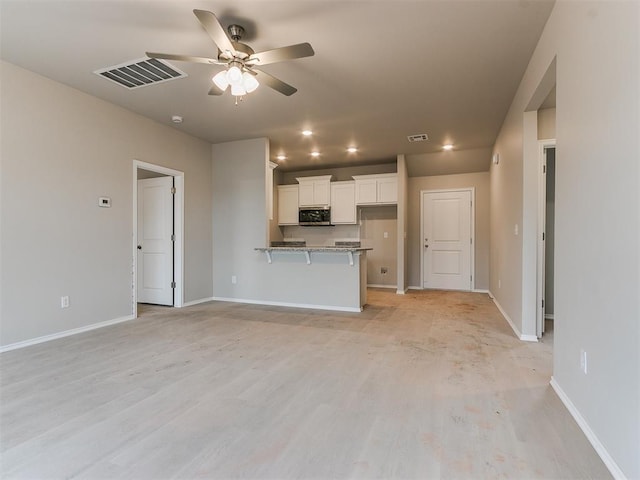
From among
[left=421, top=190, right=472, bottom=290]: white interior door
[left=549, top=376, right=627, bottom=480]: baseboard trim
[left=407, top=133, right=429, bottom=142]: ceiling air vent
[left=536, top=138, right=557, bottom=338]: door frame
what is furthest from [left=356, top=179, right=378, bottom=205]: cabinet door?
[left=549, top=376, right=627, bottom=480]: baseboard trim

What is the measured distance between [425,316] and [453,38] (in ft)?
10.6

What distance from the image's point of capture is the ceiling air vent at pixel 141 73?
3.01 meters

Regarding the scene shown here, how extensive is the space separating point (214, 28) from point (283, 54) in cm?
48

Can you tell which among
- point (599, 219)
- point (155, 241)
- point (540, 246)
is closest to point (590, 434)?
point (599, 219)

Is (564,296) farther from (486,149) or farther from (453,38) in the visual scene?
(486,149)

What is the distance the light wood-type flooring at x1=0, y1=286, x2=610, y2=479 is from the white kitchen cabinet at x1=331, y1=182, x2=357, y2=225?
3.47m

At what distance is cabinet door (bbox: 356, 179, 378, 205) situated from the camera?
6.52 meters

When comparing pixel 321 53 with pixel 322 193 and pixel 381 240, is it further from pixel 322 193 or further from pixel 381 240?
pixel 381 240

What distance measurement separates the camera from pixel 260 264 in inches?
207

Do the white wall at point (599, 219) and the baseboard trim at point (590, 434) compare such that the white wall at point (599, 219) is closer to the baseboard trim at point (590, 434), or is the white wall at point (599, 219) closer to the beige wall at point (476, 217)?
the baseboard trim at point (590, 434)

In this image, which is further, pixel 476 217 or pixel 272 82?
pixel 476 217

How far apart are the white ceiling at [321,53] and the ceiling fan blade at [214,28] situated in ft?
0.82

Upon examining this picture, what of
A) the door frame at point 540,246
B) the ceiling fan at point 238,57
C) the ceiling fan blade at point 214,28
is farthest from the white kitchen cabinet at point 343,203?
the ceiling fan blade at point 214,28

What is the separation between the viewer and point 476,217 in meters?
6.57
